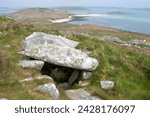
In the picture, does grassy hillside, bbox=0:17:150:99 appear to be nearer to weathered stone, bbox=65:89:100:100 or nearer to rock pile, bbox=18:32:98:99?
weathered stone, bbox=65:89:100:100

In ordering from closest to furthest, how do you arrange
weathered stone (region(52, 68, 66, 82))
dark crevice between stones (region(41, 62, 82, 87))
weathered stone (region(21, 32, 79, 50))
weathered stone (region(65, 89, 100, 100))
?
weathered stone (region(65, 89, 100, 100)) < dark crevice between stones (region(41, 62, 82, 87)) < weathered stone (region(52, 68, 66, 82)) < weathered stone (region(21, 32, 79, 50))

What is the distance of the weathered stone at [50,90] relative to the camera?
1672 cm

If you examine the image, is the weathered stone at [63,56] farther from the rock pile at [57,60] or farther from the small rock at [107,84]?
the small rock at [107,84]

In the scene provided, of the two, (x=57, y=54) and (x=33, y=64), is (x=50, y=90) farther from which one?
(x=57, y=54)

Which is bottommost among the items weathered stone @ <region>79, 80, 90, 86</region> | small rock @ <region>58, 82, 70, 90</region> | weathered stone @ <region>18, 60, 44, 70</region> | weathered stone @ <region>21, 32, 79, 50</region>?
small rock @ <region>58, 82, 70, 90</region>

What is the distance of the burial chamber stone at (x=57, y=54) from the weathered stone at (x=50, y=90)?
240cm

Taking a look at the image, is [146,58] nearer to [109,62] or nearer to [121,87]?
[109,62]

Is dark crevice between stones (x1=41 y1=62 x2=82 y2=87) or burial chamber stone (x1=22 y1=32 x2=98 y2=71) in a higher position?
burial chamber stone (x1=22 y1=32 x2=98 y2=71)

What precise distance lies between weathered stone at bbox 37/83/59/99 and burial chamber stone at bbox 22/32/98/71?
240 centimetres

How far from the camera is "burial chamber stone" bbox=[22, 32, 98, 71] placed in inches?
757

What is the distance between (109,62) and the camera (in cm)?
2081

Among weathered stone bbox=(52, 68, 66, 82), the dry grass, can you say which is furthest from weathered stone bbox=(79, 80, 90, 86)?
the dry grass

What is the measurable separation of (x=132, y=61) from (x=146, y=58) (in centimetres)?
109

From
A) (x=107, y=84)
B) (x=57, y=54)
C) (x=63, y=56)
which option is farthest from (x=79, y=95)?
(x=57, y=54)
